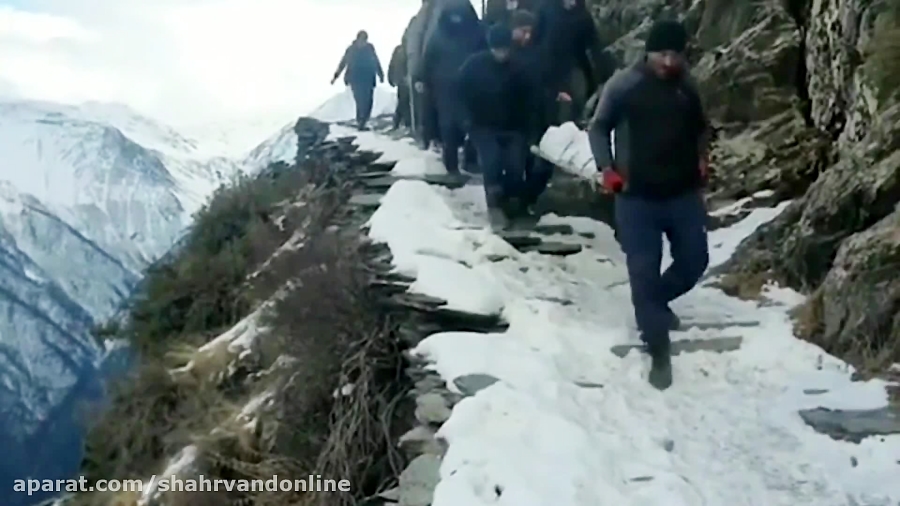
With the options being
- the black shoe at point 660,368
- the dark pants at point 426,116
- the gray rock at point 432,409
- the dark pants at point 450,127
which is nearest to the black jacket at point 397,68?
the dark pants at point 426,116

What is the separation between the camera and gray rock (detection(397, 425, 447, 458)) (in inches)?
198

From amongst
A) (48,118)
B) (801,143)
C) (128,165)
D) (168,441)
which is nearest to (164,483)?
(168,441)

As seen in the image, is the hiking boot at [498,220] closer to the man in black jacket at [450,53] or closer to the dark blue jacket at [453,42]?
the man in black jacket at [450,53]

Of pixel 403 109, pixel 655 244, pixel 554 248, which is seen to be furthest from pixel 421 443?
pixel 403 109

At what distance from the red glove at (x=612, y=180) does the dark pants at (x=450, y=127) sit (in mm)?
4349

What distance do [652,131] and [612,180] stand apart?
348mm

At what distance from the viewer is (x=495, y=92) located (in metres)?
8.37

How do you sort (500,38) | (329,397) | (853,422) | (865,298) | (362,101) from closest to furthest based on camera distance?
1. (853,422)
2. (865,298)
3. (329,397)
4. (500,38)
5. (362,101)

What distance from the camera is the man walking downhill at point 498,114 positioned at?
8359 mm

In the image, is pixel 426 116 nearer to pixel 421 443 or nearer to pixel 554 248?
pixel 554 248

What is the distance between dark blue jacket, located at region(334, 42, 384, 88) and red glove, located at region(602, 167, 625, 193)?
487 inches

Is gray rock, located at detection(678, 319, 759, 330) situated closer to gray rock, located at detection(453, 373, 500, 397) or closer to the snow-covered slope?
gray rock, located at detection(453, 373, 500, 397)

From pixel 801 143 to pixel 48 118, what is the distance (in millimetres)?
48969

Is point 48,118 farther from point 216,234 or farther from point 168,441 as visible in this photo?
point 168,441
